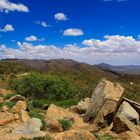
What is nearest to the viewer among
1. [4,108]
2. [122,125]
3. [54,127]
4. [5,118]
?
[5,118]

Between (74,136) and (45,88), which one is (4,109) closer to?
(74,136)

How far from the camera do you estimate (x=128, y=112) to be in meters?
22.9

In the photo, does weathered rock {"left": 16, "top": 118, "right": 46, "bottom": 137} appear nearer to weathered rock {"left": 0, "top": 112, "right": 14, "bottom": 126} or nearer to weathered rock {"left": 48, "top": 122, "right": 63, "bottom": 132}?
weathered rock {"left": 48, "top": 122, "right": 63, "bottom": 132}

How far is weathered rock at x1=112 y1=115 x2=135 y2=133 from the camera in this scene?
67.4 ft

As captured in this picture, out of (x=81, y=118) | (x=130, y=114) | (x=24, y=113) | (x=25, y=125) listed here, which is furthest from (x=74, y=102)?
(x=25, y=125)

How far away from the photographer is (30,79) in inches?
1724

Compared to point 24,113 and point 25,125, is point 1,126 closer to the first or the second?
point 25,125

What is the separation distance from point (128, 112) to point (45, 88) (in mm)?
21210

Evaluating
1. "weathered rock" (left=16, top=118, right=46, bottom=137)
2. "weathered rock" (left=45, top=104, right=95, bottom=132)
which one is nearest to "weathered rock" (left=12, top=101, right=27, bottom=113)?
"weathered rock" (left=45, top=104, right=95, bottom=132)

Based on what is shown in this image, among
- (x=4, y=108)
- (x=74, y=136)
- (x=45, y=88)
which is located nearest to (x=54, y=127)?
(x=74, y=136)

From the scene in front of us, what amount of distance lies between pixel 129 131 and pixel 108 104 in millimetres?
4064

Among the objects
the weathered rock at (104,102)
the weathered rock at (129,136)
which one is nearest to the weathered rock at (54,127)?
the weathered rock at (129,136)

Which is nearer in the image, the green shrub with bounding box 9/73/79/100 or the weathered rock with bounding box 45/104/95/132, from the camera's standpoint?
the weathered rock with bounding box 45/104/95/132

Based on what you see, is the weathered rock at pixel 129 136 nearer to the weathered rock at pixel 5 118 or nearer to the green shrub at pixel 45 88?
the weathered rock at pixel 5 118
